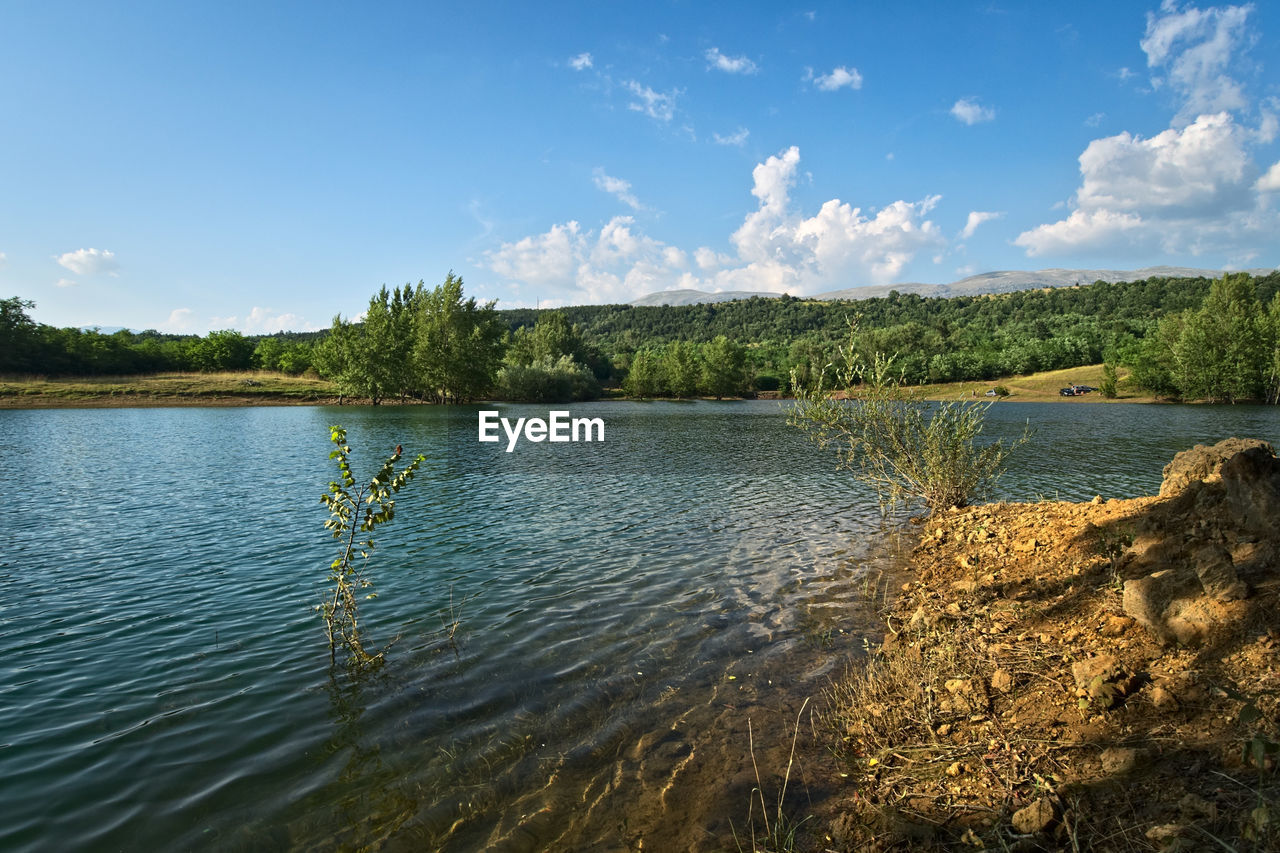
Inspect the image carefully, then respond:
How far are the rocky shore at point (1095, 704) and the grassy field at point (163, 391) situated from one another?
97.7 metres

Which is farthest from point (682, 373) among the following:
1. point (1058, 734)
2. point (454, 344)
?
point (1058, 734)

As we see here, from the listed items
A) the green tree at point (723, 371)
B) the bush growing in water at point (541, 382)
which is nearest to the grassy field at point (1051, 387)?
the green tree at point (723, 371)

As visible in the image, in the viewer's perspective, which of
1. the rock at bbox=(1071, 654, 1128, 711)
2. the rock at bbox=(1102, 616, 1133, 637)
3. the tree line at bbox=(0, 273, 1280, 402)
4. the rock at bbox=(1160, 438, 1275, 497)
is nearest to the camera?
the rock at bbox=(1071, 654, 1128, 711)

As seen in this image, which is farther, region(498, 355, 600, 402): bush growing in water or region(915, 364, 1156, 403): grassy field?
region(498, 355, 600, 402): bush growing in water

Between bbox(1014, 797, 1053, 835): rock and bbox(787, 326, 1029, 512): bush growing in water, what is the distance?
10.5 m

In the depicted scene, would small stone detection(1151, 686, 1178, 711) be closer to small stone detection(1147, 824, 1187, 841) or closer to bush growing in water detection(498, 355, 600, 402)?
small stone detection(1147, 824, 1187, 841)

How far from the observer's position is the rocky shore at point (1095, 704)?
14.1 feet

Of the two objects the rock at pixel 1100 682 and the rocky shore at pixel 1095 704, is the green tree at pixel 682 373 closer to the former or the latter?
the rocky shore at pixel 1095 704

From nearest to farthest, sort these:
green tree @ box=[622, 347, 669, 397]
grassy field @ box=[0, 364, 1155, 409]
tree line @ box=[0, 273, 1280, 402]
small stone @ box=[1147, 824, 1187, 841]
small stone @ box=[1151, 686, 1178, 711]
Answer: small stone @ box=[1147, 824, 1187, 841] < small stone @ box=[1151, 686, 1178, 711] < grassy field @ box=[0, 364, 1155, 409] < tree line @ box=[0, 273, 1280, 402] < green tree @ box=[622, 347, 669, 397]

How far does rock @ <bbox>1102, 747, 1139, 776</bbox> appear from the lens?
4766 millimetres

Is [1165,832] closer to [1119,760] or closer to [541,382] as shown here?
[1119,760]

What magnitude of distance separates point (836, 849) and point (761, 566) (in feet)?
29.6

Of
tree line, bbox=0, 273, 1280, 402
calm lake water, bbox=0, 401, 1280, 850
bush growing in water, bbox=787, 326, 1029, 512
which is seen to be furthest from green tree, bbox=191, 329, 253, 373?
bush growing in water, bbox=787, 326, 1029, 512

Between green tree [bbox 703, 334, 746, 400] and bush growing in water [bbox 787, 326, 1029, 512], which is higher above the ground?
green tree [bbox 703, 334, 746, 400]
